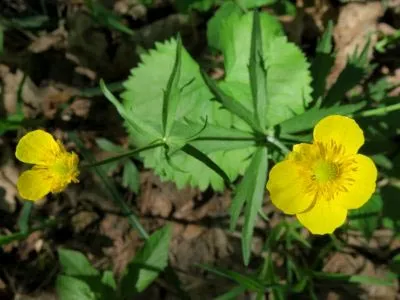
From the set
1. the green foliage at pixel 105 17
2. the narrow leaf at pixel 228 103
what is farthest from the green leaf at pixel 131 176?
the narrow leaf at pixel 228 103

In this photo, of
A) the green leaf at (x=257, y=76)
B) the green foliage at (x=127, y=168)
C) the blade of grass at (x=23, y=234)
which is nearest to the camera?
the green leaf at (x=257, y=76)

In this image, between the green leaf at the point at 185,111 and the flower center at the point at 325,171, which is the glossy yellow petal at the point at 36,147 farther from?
the flower center at the point at 325,171

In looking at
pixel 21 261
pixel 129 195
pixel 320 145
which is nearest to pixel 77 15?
pixel 129 195

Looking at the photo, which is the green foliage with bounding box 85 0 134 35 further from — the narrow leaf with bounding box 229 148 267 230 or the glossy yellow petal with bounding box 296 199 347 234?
the glossy yellow petal with bounding box 296 199 347 234

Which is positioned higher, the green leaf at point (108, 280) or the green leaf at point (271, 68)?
the green leaf at point (271, 68)

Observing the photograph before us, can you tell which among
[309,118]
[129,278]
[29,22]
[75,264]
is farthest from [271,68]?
[29,22]

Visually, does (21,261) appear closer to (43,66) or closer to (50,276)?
(50,276)

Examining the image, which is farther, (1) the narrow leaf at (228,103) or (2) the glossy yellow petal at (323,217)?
Result: (1) the narrow leaf at (228,103)

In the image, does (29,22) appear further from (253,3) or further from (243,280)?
(243,280)
